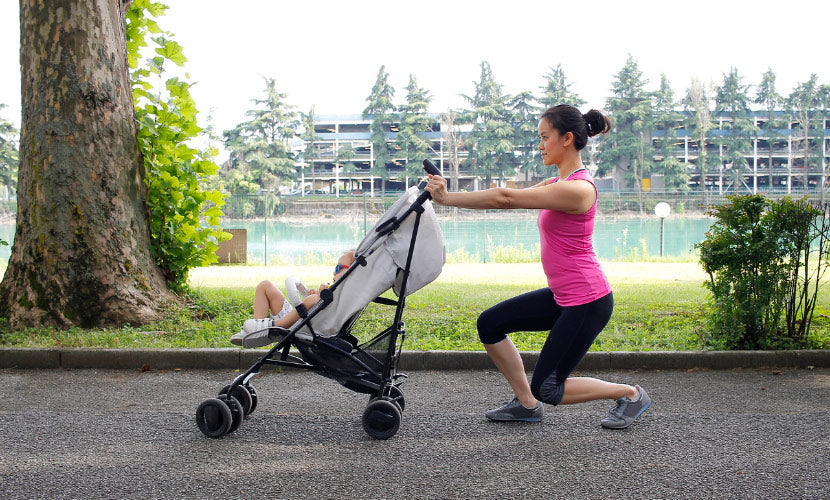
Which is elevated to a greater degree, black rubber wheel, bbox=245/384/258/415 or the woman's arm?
the woman's arm

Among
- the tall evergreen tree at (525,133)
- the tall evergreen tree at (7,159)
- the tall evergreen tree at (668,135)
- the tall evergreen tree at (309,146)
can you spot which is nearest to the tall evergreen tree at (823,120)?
the tall evergreen tree at (668,135)

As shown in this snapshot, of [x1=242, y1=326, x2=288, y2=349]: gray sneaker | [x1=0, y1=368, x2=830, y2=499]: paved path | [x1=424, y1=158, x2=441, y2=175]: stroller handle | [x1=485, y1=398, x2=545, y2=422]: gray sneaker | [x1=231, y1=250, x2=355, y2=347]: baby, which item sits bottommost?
[x1=0, y1=368, x2=830, y2=499]: paved path

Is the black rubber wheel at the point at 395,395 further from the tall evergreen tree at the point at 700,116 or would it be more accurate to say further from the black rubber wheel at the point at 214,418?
the tall evergreen tree at the point at 700,116

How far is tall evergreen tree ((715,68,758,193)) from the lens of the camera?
68.3 metres

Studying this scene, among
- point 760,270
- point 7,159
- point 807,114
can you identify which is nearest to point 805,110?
point 807,114

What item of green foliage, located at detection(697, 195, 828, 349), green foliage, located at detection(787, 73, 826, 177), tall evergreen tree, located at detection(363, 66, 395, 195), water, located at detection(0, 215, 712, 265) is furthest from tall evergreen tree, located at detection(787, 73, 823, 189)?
green foliage, located at detection(697, 195, 828, 349)

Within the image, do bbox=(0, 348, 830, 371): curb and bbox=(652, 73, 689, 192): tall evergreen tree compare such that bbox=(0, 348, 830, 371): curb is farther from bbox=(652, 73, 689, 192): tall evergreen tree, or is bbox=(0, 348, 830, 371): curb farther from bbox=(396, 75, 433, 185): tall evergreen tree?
bbox=(652, 73, 689, 192): tall evergreen tree

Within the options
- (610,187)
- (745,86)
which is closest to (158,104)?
(610,187)

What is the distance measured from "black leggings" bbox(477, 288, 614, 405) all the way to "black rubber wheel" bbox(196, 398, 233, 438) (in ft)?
5.40

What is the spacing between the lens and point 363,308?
414cm

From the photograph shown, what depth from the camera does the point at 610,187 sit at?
227 ft

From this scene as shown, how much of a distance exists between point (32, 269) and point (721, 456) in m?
6.24

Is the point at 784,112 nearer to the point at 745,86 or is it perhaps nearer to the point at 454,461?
the point at 745,86

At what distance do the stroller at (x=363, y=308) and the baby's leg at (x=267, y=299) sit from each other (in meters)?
0.25
